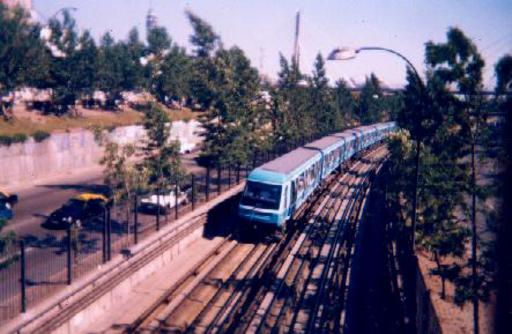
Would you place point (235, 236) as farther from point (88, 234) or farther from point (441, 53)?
point (441, 53)

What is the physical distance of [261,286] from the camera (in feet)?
53.4

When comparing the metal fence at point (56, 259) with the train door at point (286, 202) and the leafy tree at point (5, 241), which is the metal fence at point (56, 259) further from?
the train door at point (286, 202)

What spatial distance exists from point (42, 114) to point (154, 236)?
114 ft

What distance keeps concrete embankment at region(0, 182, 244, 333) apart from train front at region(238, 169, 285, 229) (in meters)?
2.62

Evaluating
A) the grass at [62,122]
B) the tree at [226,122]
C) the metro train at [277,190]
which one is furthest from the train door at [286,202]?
the grass at [62,122]

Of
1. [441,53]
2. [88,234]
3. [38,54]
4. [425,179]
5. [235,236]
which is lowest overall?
[235,236]

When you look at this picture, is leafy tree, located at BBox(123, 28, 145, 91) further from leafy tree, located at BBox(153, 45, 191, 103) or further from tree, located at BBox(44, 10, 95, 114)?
tree, located at BBox(44, 10, 95, 114)

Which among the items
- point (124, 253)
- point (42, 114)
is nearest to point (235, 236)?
point (124, 253)

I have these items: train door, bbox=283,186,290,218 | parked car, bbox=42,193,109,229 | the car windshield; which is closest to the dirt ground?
train door, bbox=283,186,290,218

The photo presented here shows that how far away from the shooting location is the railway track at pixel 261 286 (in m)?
13.7

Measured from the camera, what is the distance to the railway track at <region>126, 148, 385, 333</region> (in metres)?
13.7

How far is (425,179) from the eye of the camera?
57.3 feet

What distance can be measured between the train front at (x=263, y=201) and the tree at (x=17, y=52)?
27457 millimetres

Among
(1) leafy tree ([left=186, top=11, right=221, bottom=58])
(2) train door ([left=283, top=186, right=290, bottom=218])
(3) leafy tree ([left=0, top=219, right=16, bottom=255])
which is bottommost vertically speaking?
(2) train door ([left=283, top=186, right=290, bottom=218])
